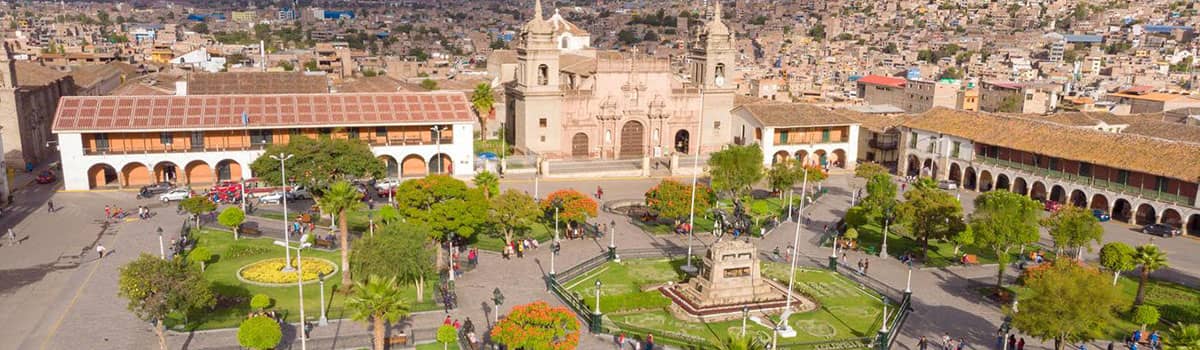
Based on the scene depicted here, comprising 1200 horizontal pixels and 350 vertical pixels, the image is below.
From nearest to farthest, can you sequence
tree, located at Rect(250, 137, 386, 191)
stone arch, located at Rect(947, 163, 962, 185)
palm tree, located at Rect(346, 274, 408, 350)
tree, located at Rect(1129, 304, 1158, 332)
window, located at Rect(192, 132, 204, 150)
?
palm tree, located at Rect(346, 274, 408, 350) < tree, located at Rect(1129, 304, 1158, 332) < tree, located at Rect(250, 137, 386, 191) < window, located at Rect(192, 132, 204, 150) < stone arch, located at Rect(947, 163, 962, 185)

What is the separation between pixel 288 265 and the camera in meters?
36.0

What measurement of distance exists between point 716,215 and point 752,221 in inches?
211

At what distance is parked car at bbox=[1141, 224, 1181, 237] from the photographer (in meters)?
46.5

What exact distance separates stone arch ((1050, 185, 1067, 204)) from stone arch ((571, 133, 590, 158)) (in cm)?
3222

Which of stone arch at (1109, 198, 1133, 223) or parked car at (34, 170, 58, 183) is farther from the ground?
parked car at (34, 170, 58, 183)

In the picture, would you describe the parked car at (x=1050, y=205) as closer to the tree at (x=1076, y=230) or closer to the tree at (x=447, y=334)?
the tree at (x=1076, y=230)

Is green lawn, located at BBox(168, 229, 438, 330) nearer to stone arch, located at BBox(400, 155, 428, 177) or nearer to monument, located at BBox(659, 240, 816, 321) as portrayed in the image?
monument, located at BBox(659, 240, 816, 321)

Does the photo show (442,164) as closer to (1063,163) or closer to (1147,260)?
(1063,163)

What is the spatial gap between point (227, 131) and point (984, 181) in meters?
50.7

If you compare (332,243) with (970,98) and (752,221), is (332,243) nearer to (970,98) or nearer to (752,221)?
(752,221)

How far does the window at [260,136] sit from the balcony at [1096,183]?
47508mm

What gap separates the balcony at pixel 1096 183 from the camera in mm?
47034

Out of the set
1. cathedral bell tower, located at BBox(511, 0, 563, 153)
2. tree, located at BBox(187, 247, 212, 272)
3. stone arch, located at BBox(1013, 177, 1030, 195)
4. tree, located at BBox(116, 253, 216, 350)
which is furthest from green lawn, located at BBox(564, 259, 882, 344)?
cathedral bell tower, located at BBox(511, 0, 563, 153)

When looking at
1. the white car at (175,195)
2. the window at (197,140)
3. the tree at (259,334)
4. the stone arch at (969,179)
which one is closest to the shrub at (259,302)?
the tree at (259,334)
